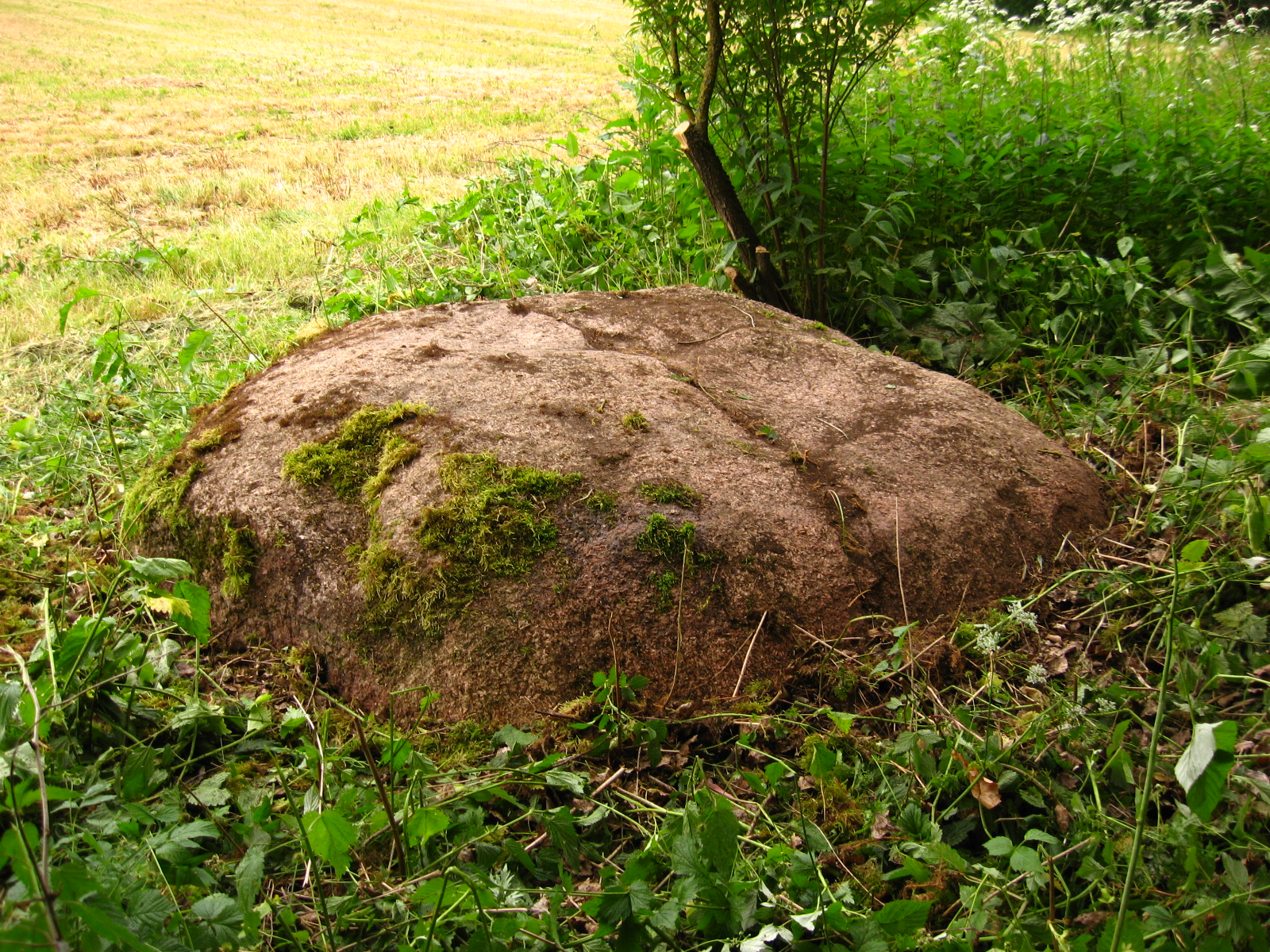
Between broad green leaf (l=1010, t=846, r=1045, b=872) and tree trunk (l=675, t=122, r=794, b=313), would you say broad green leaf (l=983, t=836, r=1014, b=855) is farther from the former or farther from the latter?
tree trunk (l=675, t=122, r=794, b=313)

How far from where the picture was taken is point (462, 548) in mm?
2078

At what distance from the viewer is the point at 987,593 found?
7.23 feet

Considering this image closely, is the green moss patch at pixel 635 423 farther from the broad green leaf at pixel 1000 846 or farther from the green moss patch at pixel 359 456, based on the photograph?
the broad green leaf at pixel 1000 846

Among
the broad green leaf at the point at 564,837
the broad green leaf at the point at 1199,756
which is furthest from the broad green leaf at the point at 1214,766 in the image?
the broad green leaf at the point at 564,837

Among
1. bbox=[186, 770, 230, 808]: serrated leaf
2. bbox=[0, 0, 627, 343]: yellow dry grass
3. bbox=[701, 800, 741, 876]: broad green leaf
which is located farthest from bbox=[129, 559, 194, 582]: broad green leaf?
bbox=[0, 0, 627, 343]: yellow dry grass

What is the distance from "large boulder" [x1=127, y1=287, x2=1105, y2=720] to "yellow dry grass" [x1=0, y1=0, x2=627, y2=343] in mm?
3085

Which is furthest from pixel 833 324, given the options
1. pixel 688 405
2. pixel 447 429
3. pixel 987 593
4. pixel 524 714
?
pixel 524 714

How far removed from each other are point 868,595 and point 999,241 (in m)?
2.38

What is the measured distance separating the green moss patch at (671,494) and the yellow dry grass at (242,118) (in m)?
3.64

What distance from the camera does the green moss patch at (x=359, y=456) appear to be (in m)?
2.30

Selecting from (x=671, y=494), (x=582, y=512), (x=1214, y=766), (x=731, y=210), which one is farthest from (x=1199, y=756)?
(x=731, y=210)

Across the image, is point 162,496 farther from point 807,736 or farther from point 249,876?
point 807,736

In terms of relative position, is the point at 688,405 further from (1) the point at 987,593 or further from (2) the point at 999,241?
(2) the point at 999,241

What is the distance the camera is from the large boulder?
2000 mm
